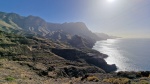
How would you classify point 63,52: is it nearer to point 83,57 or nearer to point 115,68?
point 83,57

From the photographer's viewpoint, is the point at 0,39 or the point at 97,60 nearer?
the point at 0,39

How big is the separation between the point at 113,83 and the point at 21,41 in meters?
119

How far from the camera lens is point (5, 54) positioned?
96.7 m

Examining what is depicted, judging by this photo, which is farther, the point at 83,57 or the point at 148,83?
the point at 83,57

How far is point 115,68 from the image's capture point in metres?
171

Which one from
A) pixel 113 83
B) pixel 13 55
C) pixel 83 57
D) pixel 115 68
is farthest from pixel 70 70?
pixel 115 68

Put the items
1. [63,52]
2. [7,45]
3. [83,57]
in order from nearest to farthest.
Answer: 1. [7,45]
2. [63,52]
3. [83,57]

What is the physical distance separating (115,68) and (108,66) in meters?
7.24

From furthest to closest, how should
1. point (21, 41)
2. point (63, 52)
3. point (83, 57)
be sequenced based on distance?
point (83, 57)
point (63, 52)
point (21, 41)

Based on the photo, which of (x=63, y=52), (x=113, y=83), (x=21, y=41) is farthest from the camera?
(x=63, y=52)

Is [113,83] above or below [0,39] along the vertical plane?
below

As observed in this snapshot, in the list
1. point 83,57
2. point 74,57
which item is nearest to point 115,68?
point 83,57

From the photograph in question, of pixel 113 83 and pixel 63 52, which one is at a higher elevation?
pixel 63 52

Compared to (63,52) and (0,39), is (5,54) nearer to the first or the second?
(0,39)
